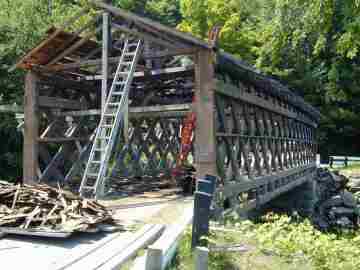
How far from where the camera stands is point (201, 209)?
5211mm

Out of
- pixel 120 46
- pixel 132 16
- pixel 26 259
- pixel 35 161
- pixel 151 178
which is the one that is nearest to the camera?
pixel 26 259

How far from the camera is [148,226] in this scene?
628 centimetres

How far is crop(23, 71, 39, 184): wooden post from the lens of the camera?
10914 millimetres

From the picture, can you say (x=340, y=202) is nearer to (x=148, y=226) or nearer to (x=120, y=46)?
(x=120, y=46)

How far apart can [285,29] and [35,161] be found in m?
7.25

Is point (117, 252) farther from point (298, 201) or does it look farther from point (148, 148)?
point (298, 201)

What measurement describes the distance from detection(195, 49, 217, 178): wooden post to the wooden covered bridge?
20 mm

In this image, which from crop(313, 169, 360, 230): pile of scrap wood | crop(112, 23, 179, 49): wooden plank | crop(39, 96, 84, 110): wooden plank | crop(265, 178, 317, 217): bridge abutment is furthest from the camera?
crop(265, 178, 317, 217): bridge abutment

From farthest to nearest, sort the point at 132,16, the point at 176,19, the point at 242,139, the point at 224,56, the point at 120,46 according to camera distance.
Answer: the point at 176,19
the point at 120,46
the point at 242,139
the point at 132,16
the point at 224,56

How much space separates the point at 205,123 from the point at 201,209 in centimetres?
316

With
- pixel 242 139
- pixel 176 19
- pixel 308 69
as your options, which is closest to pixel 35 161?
pixel 242 139

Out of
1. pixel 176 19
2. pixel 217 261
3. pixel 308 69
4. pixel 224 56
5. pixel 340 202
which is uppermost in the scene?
pixel 176 19

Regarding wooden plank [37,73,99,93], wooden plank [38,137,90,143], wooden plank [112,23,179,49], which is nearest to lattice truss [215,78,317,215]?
wooden plank [112,23,179,49]

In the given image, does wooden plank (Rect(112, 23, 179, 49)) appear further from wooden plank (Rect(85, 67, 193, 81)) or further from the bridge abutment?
the bridge abutment
